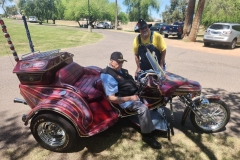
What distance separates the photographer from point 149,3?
45.3 m

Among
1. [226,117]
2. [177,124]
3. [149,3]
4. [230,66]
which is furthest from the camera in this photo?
[149,3]

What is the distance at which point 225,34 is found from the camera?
1220 cm

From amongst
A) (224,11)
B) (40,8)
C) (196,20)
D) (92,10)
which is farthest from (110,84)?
(40,8)

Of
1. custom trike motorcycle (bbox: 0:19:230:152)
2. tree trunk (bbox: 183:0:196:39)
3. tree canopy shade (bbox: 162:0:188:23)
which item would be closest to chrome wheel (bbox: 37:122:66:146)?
custom trike motorcycle (bbox: 0:19:230:152)

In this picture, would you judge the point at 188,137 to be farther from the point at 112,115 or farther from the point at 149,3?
the point at 149,3

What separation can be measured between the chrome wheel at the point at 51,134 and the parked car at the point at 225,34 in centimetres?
1251

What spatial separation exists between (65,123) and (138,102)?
1.14 metres

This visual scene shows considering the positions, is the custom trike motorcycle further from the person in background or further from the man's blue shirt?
the person in background

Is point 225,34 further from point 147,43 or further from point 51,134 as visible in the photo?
point 51,134

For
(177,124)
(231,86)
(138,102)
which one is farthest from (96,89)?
(231,86)

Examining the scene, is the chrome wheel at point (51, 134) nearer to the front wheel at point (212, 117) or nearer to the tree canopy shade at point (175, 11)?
the front wheel at point (212, 117)

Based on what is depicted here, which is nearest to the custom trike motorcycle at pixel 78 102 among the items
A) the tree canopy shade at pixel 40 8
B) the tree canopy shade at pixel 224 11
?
the tree canopy shade at pixel 224 11

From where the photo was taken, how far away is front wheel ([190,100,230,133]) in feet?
10.6

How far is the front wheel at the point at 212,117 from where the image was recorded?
3.25 m
